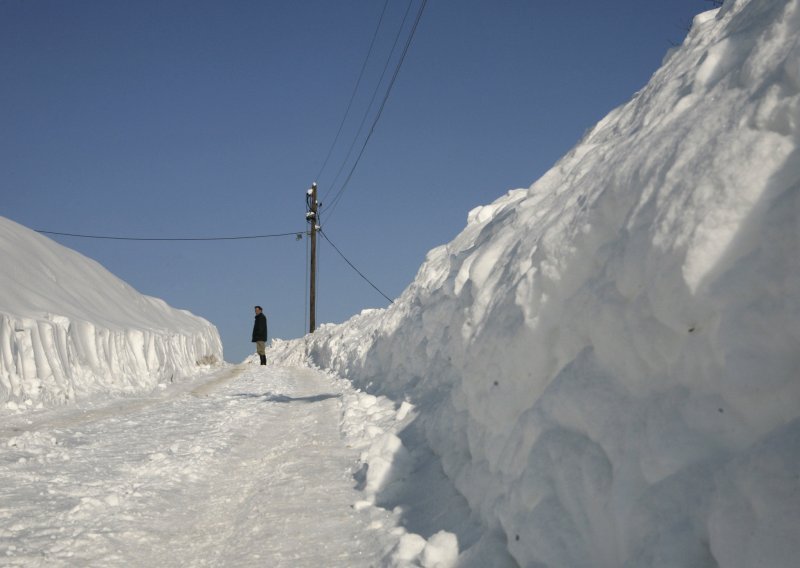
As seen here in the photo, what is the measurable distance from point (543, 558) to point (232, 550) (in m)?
1.91

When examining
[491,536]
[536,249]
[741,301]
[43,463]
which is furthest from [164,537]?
[741,301]

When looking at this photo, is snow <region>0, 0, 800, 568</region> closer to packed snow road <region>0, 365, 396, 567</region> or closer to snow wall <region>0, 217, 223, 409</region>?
packed snow road <region>0, 365, 396, 567</region>

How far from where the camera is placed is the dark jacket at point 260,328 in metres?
24.2

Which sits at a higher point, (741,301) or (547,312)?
(547,312)

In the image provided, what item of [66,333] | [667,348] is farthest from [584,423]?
[66,333]

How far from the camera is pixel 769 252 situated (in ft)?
7.35

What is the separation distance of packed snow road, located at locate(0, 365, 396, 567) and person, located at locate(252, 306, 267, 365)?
610 inches

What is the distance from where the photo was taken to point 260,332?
Result: 24.3m

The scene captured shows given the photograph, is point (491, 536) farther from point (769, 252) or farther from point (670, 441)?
point (769, 252)

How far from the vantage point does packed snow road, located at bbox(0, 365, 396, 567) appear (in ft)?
12.4

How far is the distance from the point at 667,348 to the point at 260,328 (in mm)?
22628

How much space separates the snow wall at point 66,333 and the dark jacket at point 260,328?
9.06 ft

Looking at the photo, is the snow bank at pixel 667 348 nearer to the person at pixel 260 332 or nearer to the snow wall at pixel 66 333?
the snow wall at pixel 66 333

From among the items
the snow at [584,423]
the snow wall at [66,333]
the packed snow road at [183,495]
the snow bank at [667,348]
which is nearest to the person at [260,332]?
the snow wall at [66,333]
